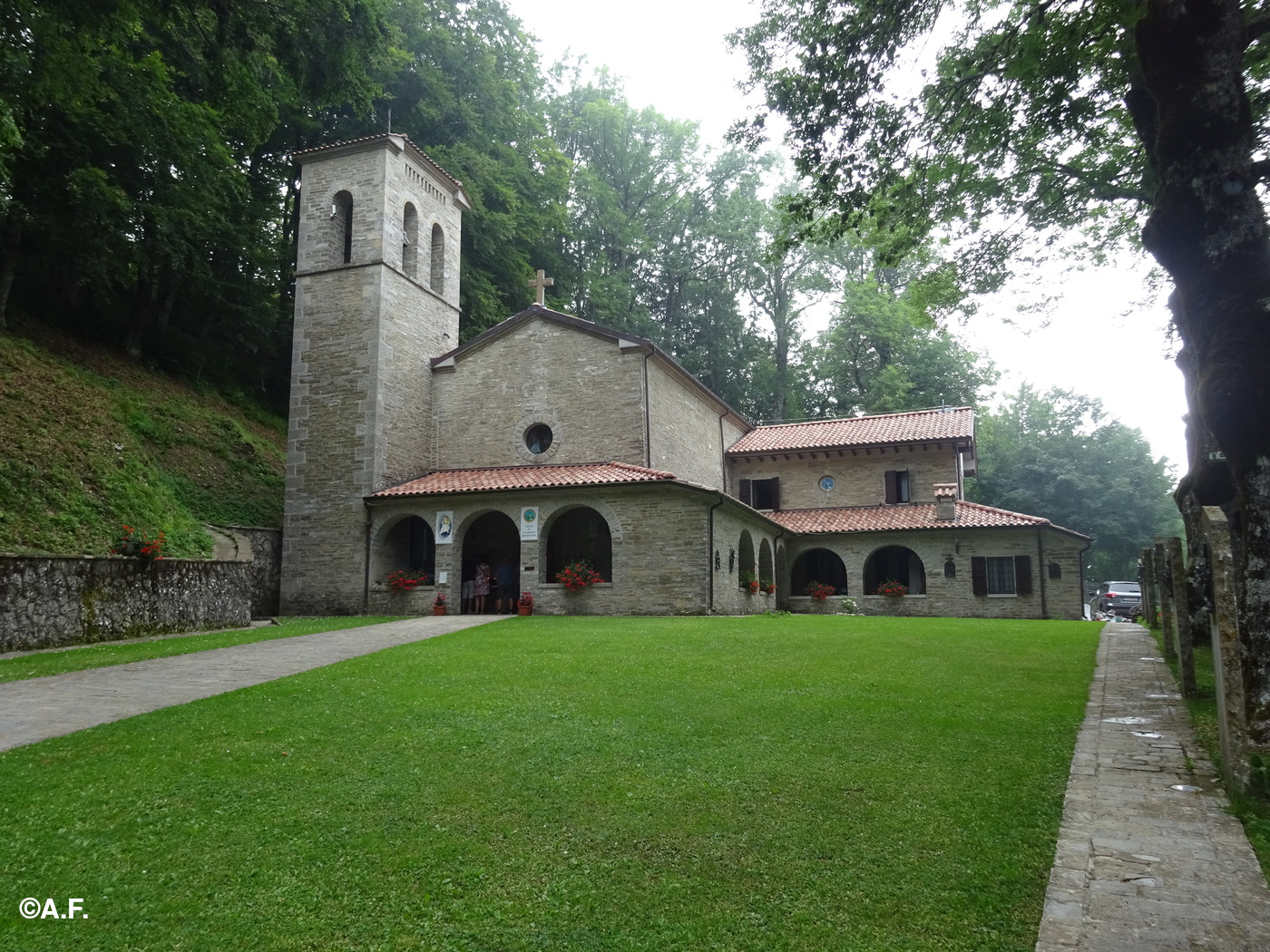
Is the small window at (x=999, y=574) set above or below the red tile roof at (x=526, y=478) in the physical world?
below

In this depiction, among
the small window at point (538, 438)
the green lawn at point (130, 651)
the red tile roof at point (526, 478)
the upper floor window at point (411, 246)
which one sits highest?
the upper floor window at point (411, 246)

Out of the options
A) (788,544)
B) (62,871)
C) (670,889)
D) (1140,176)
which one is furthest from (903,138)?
(788,544)

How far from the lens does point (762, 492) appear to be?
99.5 feet

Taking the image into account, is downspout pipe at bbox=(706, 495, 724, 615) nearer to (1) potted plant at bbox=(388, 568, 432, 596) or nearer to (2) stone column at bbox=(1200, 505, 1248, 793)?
(1) potted plant at bbox=(388, 568, 432, 596)

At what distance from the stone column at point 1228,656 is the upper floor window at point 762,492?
25.0 m

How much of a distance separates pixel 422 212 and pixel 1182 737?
22701 millimetres

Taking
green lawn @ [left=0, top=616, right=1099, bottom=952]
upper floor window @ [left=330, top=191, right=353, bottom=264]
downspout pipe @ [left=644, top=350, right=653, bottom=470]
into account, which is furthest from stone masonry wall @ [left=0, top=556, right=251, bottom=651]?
upper floor window @ [left=330, top=191, right=353, bottom=264]

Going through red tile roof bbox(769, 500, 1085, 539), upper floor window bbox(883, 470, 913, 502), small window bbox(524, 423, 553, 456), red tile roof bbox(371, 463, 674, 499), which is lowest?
red tile roof bbox(769, 500, 1085, 539)

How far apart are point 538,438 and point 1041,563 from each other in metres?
15.8

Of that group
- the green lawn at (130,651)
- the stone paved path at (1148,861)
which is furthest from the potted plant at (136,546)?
the stone paved path at (1148,861)

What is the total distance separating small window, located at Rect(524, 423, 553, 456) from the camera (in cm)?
2292

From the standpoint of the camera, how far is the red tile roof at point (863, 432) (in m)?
28.4

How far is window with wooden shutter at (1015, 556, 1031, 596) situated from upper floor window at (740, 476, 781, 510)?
827cm

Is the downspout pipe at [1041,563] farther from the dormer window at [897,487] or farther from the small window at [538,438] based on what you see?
the small window at [538,438]
